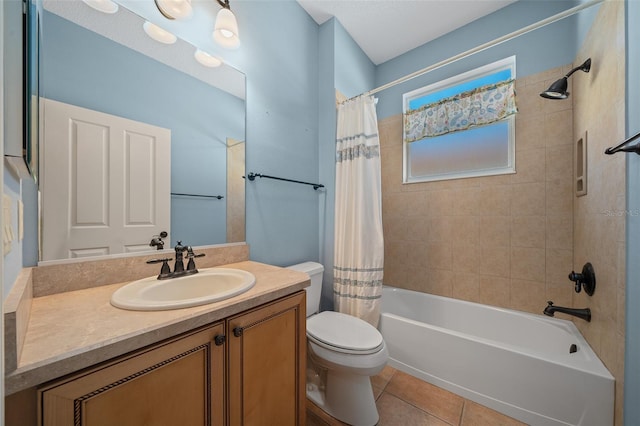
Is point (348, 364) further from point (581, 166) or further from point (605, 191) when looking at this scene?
point (581, 166)

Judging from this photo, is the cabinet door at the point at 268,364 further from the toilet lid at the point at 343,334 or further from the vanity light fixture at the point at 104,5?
the vanity light fixture at the point at 104,5

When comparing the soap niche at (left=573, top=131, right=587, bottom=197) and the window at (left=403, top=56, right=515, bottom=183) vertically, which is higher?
the window at (left=403, top=56, right=515, bottom=183)

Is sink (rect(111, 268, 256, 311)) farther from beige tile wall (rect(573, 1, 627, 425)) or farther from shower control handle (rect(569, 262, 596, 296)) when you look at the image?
shower control handle (rect(569, 262, 596, 296))

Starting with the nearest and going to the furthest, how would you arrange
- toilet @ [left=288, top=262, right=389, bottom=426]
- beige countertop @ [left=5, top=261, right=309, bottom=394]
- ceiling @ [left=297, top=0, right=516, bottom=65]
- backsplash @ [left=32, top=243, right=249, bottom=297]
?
beige countertop @ [left=5, top=261, right=309, bottom=394], backsplash @ [left=32, top=243, right=249, bottom=297], toilet @ [left=288, top=262, right=389, bottom=426], ceiling @ [left=297, top=0, right=516, bottom=65]

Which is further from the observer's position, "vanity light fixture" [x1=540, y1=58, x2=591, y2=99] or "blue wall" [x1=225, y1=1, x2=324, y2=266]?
"blue wall" [x1=225, y1=1, x2=324, y2=266]

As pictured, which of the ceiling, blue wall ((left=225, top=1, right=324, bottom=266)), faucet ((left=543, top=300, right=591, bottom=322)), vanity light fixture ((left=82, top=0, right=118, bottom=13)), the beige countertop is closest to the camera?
the beige countertop

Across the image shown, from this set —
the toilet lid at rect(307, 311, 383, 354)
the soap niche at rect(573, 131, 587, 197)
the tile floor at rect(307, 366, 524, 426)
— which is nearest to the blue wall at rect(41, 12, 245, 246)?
the toilet lid at rect(307, 311, 383, 354)

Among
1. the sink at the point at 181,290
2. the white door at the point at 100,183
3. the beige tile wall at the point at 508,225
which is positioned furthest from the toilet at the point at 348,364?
the beige tile wall at the point at 508,225

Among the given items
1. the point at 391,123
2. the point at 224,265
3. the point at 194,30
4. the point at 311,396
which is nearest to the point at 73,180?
the point at 224,265

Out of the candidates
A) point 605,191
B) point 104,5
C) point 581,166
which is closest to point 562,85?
point 581,166

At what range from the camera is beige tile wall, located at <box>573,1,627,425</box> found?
1009 mm

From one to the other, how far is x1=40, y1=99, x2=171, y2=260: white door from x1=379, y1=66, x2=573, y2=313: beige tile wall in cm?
205

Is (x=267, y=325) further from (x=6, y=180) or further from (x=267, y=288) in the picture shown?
(x=6, y=180)

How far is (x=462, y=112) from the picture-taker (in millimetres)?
1992
